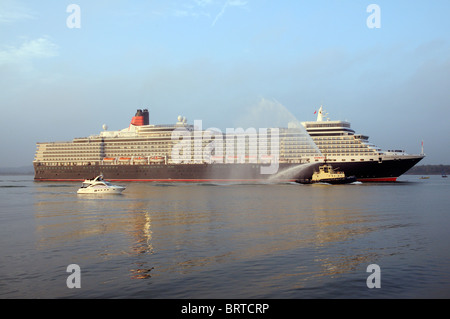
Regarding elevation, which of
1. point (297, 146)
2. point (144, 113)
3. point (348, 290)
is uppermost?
point (144, 113)

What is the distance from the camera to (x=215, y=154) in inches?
3590

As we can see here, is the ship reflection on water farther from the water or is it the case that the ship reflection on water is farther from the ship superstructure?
the ship superstructure

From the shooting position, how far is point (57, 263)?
1570 centimetres

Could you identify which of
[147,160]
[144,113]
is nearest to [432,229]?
[147,160]

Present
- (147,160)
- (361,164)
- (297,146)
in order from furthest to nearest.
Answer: (147,160), (297,146), (361,164)

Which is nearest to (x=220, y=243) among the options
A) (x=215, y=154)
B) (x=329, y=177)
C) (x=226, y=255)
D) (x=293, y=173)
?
(x=226, y=255)

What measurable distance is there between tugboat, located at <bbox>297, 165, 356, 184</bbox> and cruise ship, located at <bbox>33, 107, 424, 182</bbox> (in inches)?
112

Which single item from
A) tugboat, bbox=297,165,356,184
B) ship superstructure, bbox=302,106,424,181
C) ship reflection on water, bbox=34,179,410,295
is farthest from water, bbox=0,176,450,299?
ship superstructure, bbox=302,106,424,181

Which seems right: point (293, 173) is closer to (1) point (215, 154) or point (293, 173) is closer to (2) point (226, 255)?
(1) point (215, 154)

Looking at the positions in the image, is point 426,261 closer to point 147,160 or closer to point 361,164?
point 361,164

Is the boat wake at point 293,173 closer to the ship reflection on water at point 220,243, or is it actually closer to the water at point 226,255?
the ship reflection on water at point 220,243

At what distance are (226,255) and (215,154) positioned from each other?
244 feet

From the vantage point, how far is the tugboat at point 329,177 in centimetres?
7300

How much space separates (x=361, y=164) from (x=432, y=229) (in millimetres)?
55753
